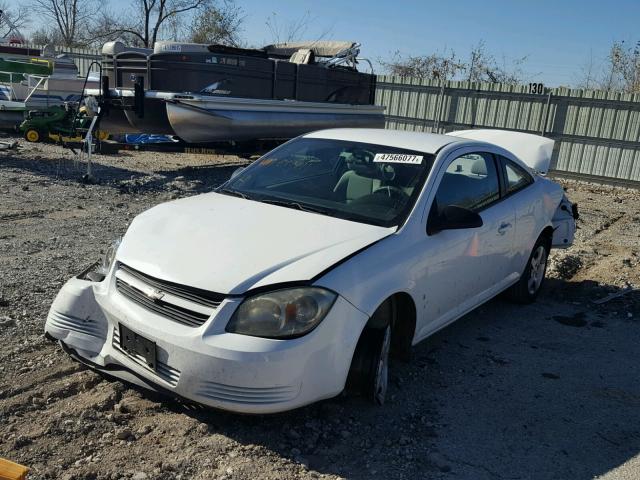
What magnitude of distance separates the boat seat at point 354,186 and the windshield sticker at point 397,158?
0.59 feet

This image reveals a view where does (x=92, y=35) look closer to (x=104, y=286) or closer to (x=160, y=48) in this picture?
(x=160, y=48)

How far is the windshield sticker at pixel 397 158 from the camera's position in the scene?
445 cm

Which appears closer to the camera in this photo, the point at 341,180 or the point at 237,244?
the point at 237,244

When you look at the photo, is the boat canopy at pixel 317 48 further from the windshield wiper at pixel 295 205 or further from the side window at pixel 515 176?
the windshield wiper at pixel 295 205

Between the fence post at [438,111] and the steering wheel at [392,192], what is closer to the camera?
the steering wheel at [392,192]

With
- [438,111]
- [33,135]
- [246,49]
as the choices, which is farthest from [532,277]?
[33,135]

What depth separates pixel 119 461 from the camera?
308cm

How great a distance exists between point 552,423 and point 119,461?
250 centimetres

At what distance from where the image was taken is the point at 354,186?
4426mm

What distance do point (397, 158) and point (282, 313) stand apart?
1.83m

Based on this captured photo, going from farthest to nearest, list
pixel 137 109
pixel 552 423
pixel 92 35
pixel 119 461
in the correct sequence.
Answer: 1. pixel 92 35
2. pixel 137 109
3. pixel 552 423
4. pixel 119 461

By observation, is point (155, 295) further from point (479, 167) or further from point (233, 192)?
point (479, 167)

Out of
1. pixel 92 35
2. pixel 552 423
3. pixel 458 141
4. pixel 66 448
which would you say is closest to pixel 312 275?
pixel 66 448

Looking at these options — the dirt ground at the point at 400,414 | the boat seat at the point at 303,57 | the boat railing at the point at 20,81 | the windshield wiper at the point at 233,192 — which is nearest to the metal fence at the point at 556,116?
the boat seat at the point at 303,57
